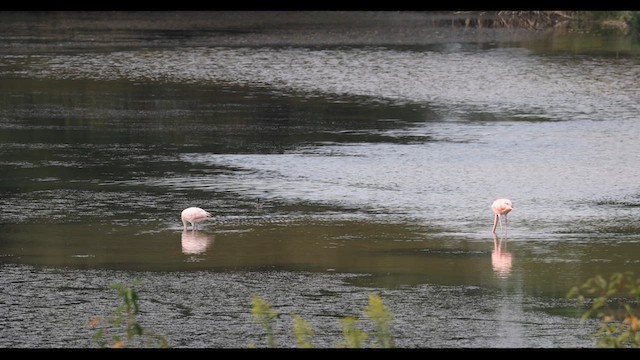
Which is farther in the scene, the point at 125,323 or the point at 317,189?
the point at 317,189

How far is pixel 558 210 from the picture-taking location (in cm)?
1574

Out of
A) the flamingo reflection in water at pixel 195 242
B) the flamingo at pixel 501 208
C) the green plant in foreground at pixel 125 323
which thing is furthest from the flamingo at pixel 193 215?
the green plant in foreground at pixel 125 323

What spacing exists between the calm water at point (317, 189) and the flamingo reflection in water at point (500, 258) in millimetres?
43

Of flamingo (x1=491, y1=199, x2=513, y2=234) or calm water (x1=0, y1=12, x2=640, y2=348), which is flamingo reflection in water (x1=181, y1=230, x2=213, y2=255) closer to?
calm water (x1=0, y1=12, x2=640, y2=348)

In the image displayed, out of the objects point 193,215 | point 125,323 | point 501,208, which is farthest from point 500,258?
point 125,323

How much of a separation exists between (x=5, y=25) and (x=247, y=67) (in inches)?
729

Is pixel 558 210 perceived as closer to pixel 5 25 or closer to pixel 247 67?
A: pixel 247 67

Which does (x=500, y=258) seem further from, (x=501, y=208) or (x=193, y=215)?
(x=193, y=215)

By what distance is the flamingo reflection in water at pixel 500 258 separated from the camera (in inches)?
500

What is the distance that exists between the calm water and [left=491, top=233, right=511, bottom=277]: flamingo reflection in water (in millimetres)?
43

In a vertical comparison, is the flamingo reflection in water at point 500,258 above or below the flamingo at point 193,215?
below

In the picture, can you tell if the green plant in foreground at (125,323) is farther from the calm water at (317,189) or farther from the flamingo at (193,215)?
the flamingo at (193,215)

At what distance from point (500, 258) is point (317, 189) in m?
4.37

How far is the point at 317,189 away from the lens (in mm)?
17062
